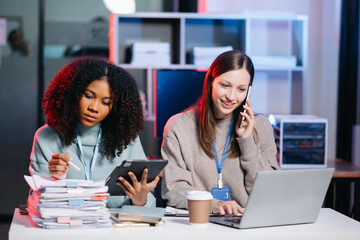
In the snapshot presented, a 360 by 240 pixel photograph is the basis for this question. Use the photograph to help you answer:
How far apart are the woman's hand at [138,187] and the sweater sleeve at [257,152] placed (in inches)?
19.6

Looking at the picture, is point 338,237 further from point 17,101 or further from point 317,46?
point 17,101

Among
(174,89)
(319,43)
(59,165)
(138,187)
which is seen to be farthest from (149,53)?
(59,165)

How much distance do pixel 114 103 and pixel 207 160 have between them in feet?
1.63

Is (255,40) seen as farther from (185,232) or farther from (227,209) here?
(185,232)

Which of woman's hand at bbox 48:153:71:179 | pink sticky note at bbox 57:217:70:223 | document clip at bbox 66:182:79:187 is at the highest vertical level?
woman's hand at bbox 48:153:71:179

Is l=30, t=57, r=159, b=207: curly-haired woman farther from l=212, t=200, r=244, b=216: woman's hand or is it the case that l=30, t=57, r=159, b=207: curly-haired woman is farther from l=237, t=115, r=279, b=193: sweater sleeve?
l=237, t=115, r=279, b=193: sweater sleeve

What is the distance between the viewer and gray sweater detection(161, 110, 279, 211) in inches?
86.8

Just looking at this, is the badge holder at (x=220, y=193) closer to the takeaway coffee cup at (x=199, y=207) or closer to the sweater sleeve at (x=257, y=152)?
the sweater sleeve at (x=257, y=152)

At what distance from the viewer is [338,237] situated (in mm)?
1631

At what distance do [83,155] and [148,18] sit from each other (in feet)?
7.51

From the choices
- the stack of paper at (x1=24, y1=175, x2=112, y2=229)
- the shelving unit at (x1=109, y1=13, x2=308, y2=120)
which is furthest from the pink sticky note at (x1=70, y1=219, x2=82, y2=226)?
the shelving unit at (x1=109, y1=13, x2=308, y2=120)

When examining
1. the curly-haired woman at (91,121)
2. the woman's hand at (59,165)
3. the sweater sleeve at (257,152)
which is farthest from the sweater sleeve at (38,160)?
the sweater sleeve at (257,152)

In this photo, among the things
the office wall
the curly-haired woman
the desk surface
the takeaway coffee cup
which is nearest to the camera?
the takeaway coffee cup

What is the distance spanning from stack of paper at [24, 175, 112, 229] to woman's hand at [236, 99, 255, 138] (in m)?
0.82
